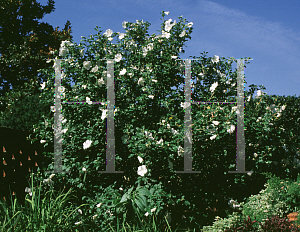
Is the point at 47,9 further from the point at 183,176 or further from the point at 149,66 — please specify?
the point at 183,176

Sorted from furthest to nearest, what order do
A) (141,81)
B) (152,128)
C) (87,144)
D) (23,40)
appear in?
(23,40)
(152,128)
(141,81)
(87,144)

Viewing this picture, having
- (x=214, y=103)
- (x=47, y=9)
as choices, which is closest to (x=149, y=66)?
(x=214, y=103)

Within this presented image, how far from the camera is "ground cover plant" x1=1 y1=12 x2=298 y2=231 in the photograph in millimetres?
3709

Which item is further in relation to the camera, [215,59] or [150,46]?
[215,59]

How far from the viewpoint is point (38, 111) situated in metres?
7.43

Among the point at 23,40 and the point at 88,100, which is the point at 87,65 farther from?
the point at 23,40

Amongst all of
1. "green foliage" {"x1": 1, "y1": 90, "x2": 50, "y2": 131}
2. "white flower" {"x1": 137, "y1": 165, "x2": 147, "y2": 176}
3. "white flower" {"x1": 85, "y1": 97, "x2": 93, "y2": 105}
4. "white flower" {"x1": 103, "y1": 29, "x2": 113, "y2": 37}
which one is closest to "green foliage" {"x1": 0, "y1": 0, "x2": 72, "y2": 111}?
"green foliage" {"x1": 1, "y1": 90, "x2": 50, "y2": 131}

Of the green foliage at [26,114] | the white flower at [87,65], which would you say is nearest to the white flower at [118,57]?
the white flower at [87,65]

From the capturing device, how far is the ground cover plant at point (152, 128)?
3709 millimetres

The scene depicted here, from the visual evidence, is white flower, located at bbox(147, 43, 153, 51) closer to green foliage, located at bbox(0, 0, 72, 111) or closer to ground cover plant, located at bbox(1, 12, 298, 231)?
ground cover plant, located at bbox(1, 12, 298, 231)

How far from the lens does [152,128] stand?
427 cm

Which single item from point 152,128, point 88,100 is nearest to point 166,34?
point 152,128

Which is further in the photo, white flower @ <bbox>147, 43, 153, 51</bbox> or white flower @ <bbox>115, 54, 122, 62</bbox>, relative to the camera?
white flower @ <bbox>147, 43, 153, 51</bbox>

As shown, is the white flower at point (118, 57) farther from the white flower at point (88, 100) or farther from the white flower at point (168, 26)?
the white flower at point (168, 26)
